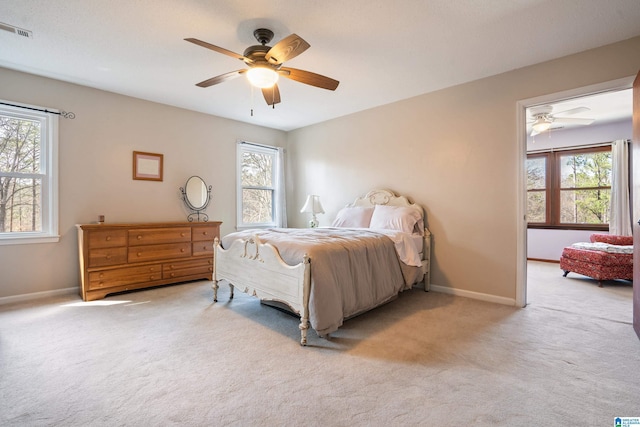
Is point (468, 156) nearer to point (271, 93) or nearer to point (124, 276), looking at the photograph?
point (271, 93)

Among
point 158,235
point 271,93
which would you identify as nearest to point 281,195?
point 158,235

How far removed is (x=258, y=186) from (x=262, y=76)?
3156 millimetres

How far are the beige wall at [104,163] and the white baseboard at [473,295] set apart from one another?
11.6 ft

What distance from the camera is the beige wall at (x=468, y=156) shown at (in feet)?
10.0

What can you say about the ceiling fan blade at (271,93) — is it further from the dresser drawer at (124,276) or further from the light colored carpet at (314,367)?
the dresser drawer at (124,276)

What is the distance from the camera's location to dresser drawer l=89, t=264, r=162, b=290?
3439 millimetres

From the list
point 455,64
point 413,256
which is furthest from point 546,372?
point 455,64

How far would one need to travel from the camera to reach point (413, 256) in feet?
10.9

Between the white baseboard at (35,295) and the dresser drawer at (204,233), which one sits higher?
the dresser drawer at (204,233)

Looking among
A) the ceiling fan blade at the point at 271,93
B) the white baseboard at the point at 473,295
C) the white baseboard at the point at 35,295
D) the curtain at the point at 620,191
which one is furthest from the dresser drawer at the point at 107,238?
the curtain at the point at 620,191

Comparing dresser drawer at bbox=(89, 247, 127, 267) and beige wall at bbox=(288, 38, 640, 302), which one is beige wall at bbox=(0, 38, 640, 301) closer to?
beige wall at bbox=(288, 38, 640, 302)

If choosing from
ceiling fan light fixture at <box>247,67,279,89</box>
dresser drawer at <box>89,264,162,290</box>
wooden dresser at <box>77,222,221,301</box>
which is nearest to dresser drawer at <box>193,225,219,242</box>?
wooden dresser at <box>77,222,221,301</box>

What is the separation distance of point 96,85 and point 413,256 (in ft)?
14.1

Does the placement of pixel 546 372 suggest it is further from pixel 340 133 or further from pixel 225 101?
pixel 225 101
